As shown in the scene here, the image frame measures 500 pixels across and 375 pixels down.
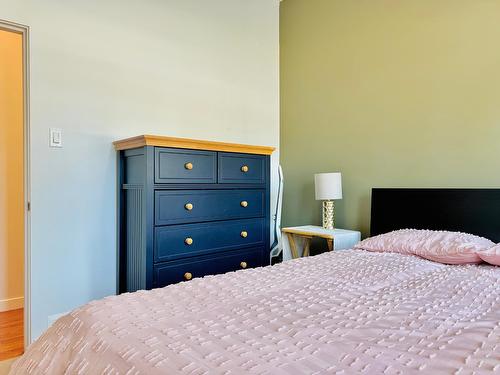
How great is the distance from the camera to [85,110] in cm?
243

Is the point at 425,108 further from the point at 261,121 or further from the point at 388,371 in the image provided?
the point at 388,371

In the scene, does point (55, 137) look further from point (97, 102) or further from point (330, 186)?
point (330, 186)

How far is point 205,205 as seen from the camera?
2475 millimetres

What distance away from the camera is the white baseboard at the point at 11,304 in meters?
2.96

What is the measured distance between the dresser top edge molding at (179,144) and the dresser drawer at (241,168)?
5cm

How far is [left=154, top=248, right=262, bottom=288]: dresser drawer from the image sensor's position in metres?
2.26

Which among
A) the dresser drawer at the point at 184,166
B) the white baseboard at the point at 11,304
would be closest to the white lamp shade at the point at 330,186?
the dresser drawer at the point at 184,166

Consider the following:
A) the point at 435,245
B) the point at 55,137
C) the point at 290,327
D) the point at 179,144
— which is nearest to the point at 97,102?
the point at 55,137

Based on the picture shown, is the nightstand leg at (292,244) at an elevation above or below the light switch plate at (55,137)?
below

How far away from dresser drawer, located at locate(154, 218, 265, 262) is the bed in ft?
2.65

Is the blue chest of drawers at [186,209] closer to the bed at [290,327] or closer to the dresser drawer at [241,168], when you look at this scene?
the dresser drawer at [241,168]

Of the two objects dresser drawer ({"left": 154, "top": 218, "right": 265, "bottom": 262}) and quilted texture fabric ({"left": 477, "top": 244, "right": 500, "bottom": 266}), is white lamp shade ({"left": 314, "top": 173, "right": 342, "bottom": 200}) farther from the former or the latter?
quilted texture fabric ({"left": 477, "top": 244, "right": 500, "bottom": 266})

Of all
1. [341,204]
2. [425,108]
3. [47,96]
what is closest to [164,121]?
[47,96]

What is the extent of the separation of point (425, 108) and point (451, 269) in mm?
1318
